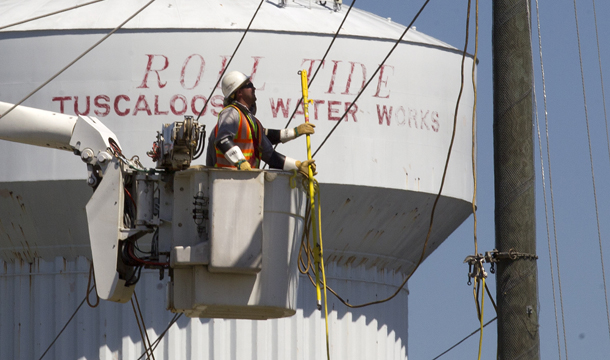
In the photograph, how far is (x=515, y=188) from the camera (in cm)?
1129

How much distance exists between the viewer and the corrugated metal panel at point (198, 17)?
653 inches

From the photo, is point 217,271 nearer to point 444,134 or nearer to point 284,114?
point 284,114

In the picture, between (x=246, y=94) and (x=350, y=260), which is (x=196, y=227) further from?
(x=350, y=260)

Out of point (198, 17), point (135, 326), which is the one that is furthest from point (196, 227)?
point (135, 326)

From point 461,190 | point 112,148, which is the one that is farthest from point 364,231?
point 112,148

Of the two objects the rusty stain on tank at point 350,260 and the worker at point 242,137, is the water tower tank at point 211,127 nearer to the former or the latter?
the rusty stain on tank at point 350,260

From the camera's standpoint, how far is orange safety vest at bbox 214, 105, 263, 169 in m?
11.6

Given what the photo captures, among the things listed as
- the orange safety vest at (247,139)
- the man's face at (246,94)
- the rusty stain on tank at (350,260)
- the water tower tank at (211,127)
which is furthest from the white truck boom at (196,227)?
the rusty stain on tank at (350,260)

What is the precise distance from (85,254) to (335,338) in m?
3.54

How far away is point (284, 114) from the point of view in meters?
16.5

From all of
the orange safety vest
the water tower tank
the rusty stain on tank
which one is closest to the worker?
the orange safety vest

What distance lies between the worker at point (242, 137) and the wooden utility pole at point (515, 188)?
165 centimetres

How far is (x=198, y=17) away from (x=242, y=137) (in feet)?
17.9

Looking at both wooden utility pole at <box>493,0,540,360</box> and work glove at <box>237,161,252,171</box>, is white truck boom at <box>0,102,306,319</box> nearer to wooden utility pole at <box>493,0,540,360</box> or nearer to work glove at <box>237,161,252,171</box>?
work glove at <box>237,161,252,171</box>
